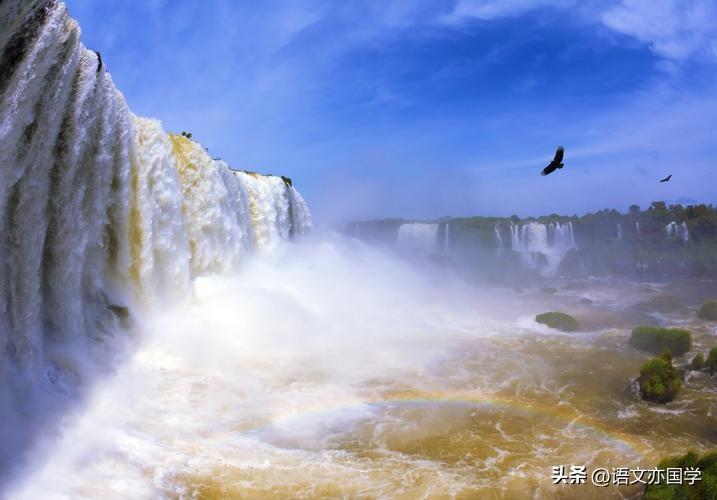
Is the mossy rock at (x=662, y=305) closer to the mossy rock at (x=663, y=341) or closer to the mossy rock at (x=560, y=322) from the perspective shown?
the mossy rock at (x=560, y=322)

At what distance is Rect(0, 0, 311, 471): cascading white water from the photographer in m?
7.46

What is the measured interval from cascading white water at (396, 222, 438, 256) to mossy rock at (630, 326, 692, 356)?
32696 mm

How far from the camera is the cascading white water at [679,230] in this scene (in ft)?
141

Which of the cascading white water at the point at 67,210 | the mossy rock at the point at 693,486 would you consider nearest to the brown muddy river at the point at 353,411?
the mossy rock at the point at 693,486

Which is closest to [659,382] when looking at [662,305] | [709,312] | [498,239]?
[709,312]

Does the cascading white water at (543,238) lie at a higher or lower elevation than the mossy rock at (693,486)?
higher

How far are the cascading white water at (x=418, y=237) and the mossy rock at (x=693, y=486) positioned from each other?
41.3 meters

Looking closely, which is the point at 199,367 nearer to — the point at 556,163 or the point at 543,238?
the point at 556,163

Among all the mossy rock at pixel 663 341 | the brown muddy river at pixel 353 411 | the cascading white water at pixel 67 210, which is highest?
the cascading white water at pixel 67 210

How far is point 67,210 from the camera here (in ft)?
31.1

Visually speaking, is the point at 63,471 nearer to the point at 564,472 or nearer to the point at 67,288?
the point at 67,288

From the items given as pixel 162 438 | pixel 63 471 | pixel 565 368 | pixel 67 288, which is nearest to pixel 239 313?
pixel 67 288

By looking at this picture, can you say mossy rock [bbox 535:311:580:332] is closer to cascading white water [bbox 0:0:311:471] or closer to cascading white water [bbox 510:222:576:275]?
cascading white water [bbox 0:0:311:471]

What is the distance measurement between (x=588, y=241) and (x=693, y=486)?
43571 millimetres
